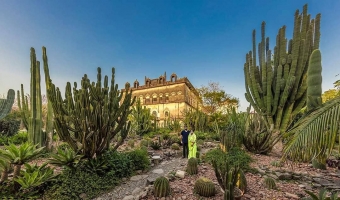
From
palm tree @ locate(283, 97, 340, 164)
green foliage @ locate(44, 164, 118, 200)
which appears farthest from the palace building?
palm tree @ locate(283, 97, 340, 164)

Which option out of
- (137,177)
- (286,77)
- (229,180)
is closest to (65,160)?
(137,177)

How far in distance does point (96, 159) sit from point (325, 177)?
6.38 metres

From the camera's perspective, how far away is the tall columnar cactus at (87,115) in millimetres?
4695

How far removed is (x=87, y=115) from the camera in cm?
473

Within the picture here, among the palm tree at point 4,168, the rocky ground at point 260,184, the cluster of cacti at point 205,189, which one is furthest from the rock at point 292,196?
the palm tree at point 4,168

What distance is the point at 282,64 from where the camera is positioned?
7562 millimetres

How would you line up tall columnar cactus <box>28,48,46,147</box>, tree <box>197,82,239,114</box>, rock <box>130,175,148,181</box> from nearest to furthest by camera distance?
1. rock <box>130,175,148,181</box>
2. tall columnar cactus <box>28,48,46,147</box>
3. tree <box>197,82,239,114</box>

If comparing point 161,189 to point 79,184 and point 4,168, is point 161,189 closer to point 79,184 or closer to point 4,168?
point 79,184

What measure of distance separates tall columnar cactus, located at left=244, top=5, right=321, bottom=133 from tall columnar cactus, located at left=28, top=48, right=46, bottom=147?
370 inches

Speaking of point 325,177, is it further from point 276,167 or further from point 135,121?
point 135,121

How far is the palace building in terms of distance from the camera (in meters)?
27.9

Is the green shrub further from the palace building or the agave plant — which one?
the palace building

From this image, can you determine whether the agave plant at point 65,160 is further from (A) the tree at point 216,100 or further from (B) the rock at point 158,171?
(A) the tree at point 216,100

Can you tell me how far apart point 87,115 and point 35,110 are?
3545 mm
